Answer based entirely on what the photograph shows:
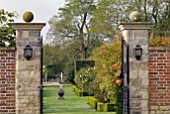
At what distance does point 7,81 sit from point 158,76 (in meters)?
3.23

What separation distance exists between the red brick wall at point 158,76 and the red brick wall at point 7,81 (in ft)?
9.68

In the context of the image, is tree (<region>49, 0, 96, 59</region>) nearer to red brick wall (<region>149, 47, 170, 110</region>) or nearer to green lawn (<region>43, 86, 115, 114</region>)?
green lawn (<region>43, 86, 115, 114</region>)

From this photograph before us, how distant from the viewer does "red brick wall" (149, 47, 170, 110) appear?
9.72 meters

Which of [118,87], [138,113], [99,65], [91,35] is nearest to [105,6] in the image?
[91,35]

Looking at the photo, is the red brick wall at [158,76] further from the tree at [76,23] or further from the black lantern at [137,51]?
the tree at [76,23]

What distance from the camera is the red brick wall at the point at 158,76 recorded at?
9719 millimetres

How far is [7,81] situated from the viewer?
959cm

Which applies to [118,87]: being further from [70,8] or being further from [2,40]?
[70,8]

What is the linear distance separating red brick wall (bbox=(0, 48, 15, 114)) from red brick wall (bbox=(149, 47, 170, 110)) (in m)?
2.95

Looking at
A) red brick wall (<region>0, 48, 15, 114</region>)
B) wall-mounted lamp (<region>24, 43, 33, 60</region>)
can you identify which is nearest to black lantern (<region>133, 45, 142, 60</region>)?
wall-mounted lamp (<region>24, 43, 33, 60</region>)

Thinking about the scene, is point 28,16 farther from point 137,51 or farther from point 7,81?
point 137,51

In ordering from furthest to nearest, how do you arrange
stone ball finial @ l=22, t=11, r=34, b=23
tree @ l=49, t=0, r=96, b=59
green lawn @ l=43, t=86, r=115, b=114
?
tree @ l=49, t=0, r=96, b=59 < green lawn @ l=43, t=86, r=115, b=114 < stone ball finial @ l=22, t=11, r=34, b=23

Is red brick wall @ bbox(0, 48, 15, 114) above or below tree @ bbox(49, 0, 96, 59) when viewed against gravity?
below

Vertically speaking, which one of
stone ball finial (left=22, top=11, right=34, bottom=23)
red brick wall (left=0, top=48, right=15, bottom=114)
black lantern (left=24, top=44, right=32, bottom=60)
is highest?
stone ball finial (left=22, top=11, right=34, bottom=23)
